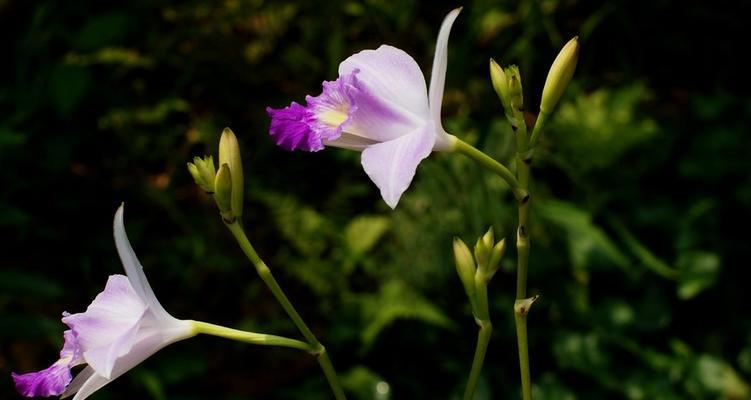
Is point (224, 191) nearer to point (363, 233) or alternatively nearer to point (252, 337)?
point (252, 337)

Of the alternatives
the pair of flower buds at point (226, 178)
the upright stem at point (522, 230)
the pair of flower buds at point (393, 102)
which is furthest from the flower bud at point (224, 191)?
the upright stem at point (522, 230)

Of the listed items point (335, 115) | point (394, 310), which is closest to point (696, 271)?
point (394, 310)

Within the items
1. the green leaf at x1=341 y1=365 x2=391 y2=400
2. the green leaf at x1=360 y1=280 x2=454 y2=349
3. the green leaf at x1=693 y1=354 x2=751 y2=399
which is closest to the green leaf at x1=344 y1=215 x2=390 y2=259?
the green leaf at x1=360 y1=280 x2=454 y2=349

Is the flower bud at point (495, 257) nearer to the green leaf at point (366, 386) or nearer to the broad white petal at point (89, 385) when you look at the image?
the broad white petal at point (89, 385)

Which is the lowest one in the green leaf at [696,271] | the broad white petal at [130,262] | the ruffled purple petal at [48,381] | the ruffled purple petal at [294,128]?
the green leaf at [696,271]

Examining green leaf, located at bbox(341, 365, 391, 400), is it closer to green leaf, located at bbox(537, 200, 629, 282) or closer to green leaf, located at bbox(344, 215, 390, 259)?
green leaf, located at bbox(344, 215, 390, 259)

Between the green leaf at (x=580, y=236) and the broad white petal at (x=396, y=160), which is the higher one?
the broad white petal at (x=396, y=160)

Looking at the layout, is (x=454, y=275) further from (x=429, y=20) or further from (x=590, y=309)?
(x=429, y=20)
